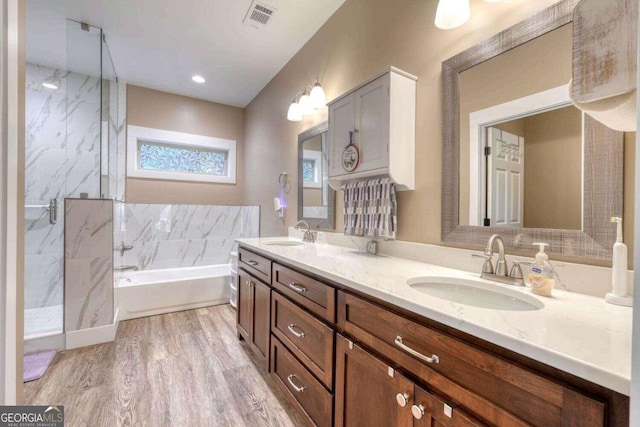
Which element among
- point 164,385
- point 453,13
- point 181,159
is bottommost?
point 164,385

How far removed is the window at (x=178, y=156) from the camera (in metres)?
3.46

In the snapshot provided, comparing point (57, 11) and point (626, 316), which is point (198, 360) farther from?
point (57, 11)

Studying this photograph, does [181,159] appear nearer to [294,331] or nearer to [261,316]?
[261,316]

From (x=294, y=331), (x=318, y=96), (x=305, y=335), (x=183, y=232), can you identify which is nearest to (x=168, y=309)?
(x=183, y=232)

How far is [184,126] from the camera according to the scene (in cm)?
371

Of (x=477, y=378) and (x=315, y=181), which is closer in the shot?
(x=477, y=378)

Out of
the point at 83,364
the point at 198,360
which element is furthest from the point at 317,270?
the point at 83,364

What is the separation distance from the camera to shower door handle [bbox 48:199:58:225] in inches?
110

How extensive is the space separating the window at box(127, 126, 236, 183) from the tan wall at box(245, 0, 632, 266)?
1506 mm

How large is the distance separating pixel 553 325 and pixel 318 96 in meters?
2.10

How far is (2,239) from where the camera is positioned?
0.63 meters

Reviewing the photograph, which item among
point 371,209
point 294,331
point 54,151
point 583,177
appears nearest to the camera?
point 583,177

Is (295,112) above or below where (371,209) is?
above
